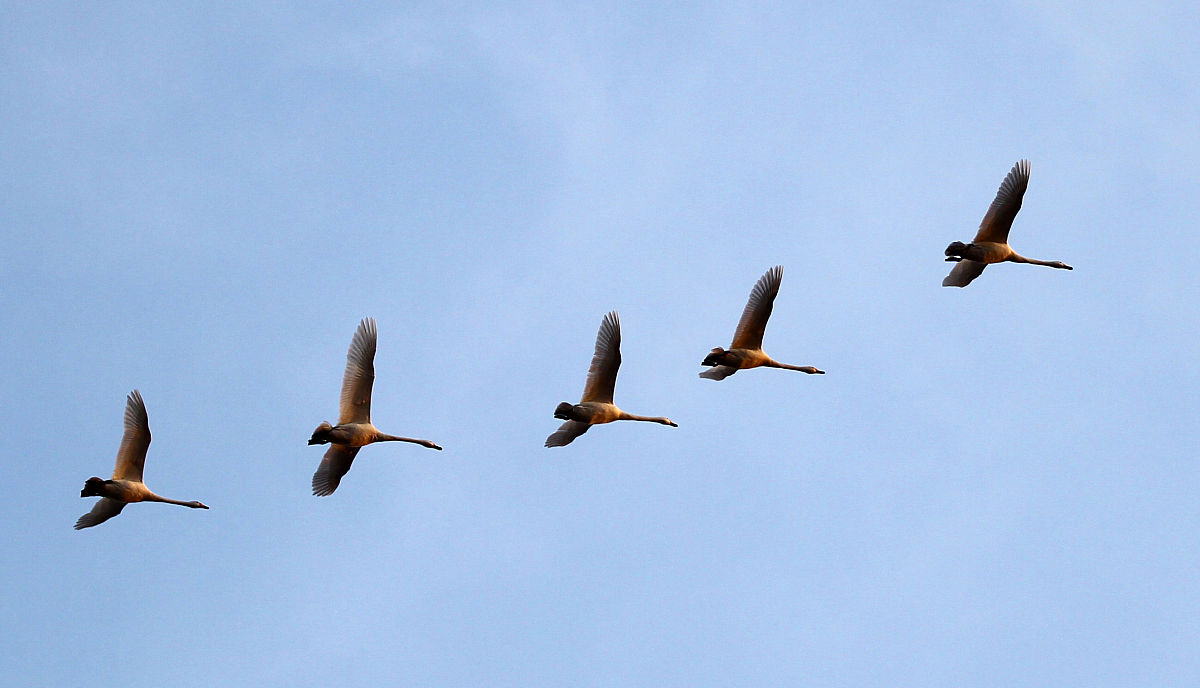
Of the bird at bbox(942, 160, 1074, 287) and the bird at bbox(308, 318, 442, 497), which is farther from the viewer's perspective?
the bird at bbox(942, 160, 1074, 287)

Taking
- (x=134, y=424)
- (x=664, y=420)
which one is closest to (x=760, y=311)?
(x=664, y=420)

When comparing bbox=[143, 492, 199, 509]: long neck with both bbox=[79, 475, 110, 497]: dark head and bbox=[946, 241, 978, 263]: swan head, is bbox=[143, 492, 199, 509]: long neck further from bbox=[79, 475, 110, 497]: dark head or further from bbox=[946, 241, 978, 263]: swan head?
bbox=[946, 241, 978, 263]: swan head

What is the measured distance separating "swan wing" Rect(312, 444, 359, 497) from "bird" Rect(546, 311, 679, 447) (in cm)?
646

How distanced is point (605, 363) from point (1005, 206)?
14.4 metres

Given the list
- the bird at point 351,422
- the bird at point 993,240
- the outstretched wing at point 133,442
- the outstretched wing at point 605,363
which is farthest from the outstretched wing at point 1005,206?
the outstretched wing at point 133,442

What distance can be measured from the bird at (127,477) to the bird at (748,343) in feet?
59.2

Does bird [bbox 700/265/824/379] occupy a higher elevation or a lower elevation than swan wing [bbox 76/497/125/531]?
higher

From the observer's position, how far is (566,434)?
176 ft

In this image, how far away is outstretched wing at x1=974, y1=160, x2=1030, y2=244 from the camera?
2131 inches

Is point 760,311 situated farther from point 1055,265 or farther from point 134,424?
point 134,424

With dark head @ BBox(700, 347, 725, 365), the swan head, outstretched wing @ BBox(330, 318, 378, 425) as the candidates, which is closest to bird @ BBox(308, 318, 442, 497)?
outstretched wing @ BBox(330, 318, 378, 425)

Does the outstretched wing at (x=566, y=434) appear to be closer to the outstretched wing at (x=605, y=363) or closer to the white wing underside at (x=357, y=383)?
the outstretched wing at (x=605, y=363)

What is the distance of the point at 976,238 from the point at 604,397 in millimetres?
13944

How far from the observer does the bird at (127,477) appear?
5056 cm
